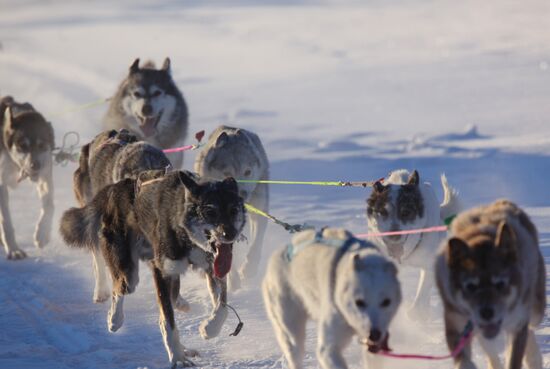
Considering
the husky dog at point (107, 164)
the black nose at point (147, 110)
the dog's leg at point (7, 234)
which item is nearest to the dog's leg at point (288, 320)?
the husky dog at point (107, 164)

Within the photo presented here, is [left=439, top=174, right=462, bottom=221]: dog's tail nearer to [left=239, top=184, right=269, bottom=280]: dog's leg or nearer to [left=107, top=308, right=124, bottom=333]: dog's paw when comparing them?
[left=239, top=184, right=269, bottom=280]: dog's leg

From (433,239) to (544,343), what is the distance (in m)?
1.05

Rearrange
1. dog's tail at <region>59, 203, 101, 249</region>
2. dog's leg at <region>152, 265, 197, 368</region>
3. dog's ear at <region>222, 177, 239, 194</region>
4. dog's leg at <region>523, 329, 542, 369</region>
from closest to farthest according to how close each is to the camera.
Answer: dog's leg at <region>523, 329, 542, 369</region> < dog's ear at <region>222, 177, 239, 194</region> < dog's leg at <region>152, 265, 197, 368</region> < dog's tail at <region>59, 203, 101, 249</region>

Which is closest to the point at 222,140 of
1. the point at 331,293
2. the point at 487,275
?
the point at 331,293

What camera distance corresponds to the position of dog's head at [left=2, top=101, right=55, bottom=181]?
30.6ft

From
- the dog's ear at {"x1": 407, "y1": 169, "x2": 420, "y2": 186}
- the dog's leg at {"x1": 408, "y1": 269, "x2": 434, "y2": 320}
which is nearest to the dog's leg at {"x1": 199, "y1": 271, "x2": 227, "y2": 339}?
the dog's leg at {"x1": 408, "y1": 269, "x2": 434, "y2": 320}

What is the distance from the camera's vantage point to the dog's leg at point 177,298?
6.21m

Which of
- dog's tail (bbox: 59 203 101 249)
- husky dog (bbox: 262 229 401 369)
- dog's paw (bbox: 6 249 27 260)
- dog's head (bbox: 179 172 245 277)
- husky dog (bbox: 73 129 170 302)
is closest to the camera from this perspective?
husky dog (bbox: 262 229 401 369)

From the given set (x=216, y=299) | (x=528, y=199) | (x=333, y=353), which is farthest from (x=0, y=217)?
(x=333, y=353)

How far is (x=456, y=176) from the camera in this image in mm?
11891

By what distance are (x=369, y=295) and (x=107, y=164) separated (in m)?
3.73

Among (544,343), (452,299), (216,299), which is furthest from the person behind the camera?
(216,299)

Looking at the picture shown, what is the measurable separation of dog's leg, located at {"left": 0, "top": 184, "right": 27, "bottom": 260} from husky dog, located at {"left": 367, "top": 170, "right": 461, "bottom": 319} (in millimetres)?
4174

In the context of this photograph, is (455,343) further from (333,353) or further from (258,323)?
(258,323)
